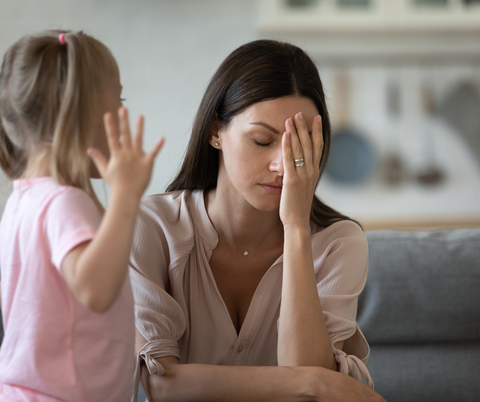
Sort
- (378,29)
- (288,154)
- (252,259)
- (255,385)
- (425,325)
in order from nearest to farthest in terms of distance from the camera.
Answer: (255,385) → (288,154) → (252,259) → (425,325) → (378,29)

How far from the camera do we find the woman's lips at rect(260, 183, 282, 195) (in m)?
1.26

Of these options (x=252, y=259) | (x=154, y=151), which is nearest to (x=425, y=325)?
(x=252, y=259)

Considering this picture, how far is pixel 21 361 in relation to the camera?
81cm

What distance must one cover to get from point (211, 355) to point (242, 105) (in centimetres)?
66

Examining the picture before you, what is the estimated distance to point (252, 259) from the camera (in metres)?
1.45

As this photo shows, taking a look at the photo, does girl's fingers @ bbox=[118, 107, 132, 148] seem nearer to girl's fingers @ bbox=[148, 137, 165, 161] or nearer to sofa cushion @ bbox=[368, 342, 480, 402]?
girl's fingers @ bbox=[148, 137, 165, 161]

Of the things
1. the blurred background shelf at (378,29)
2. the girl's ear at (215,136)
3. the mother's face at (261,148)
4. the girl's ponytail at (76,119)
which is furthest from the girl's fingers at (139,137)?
the blurred background shelf at (378,29)

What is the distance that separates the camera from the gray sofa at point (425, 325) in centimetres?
164

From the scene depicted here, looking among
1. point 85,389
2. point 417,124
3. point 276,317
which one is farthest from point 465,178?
point 85,389

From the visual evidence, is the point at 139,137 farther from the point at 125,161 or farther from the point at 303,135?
the point at 303,135

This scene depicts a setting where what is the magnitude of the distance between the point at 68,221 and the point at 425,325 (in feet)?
4.29

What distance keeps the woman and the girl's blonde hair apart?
1.48ft

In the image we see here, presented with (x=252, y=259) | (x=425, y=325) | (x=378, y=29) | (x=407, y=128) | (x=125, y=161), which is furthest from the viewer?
(x=407, y=128)

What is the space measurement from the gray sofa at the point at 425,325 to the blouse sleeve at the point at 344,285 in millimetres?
370
